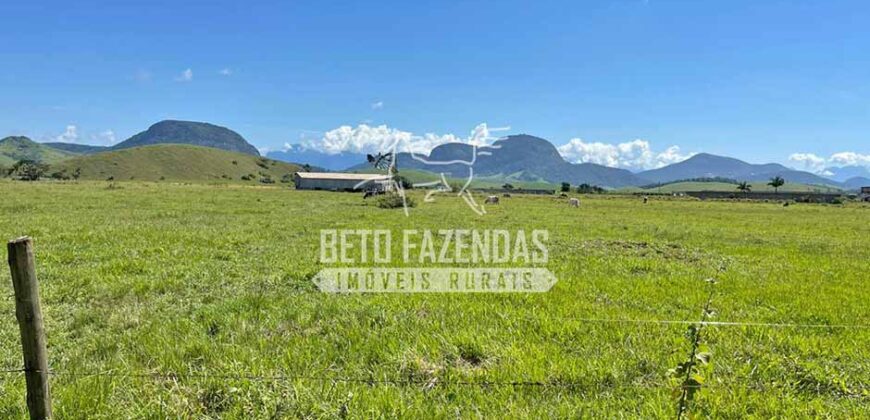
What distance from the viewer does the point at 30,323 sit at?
3.68 m

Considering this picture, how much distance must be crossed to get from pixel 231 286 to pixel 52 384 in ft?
15.0

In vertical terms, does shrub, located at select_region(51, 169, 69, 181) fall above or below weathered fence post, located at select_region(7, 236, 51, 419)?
above

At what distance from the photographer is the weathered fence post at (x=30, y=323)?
3504 mm

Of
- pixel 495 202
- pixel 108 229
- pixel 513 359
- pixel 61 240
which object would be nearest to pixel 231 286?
pixel 513 359

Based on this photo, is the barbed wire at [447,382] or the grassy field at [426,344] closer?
the grassy field at [426,344]

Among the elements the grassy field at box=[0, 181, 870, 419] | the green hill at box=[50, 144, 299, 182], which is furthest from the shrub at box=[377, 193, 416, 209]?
the green hill at box=[50, 144, 299, 182]

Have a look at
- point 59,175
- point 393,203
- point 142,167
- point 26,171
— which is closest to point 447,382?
point 393,203

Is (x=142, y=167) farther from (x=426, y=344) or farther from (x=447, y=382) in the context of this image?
(x=447, y=382)

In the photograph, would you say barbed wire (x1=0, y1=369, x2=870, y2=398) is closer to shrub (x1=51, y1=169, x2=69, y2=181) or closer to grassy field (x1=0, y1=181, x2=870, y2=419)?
grassy field (x1=0, y1=181, x2=870, y2=419)

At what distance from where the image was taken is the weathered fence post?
3504mm

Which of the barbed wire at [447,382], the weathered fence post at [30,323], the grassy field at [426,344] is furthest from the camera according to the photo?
the barbed wire at [447,382]

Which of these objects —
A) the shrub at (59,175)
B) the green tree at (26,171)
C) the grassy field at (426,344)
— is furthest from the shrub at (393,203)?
the shrub at (59,175)

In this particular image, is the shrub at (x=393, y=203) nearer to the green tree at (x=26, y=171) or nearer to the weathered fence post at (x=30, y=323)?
the weathered fence post at (x=30, y=323)

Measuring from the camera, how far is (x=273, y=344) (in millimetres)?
6090
